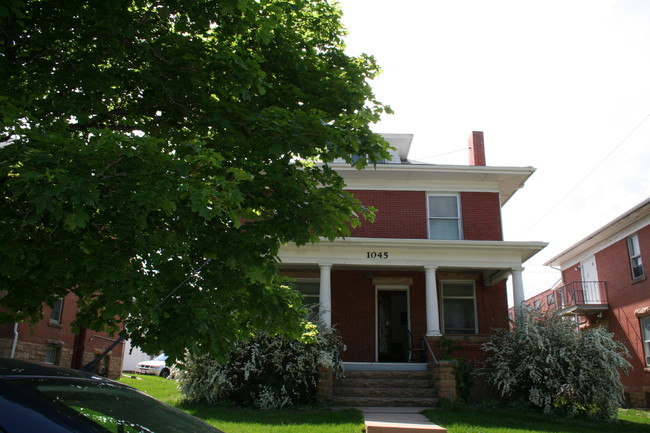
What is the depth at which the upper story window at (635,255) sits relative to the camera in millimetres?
20306

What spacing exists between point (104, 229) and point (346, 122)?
2.63 meters

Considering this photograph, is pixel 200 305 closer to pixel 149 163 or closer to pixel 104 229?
A: pixel 104 229

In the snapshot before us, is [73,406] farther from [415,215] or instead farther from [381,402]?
[415,215]

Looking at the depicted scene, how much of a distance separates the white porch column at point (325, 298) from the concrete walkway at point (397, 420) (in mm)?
3012

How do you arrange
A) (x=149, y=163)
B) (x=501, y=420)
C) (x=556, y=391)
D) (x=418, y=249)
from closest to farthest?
(x=149, y=163) < (x=501, y=420) < (x=556, y=391) < (x=418, y=249)

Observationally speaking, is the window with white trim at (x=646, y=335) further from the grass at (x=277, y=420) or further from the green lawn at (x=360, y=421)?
the grass at (x=277, y=420)

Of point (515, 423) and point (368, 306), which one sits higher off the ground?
point (368, 306)

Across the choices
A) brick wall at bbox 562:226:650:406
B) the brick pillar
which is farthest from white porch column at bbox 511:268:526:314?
brick wall at bbox 562:226:650:406

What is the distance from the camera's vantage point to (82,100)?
5.61 metres

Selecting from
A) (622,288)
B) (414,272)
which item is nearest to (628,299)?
(622,288)

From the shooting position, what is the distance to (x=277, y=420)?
32.8 ft

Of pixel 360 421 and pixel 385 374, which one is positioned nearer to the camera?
pixel 360 421

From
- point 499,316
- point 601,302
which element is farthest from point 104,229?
point 601,302

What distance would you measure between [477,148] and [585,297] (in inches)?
374
